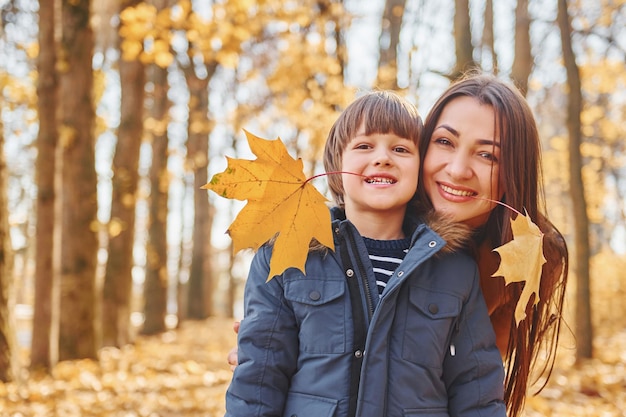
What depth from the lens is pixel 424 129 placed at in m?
2.12

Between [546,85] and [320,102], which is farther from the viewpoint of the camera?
[546,85]

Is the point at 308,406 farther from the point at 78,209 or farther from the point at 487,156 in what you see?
the point at 78,209

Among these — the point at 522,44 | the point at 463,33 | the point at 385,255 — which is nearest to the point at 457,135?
the point at 385,255

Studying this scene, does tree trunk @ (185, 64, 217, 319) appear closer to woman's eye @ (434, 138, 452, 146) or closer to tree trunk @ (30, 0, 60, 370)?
tree trunk @ (30, 0, 60, 370)

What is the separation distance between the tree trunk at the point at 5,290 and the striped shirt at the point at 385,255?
3965mm

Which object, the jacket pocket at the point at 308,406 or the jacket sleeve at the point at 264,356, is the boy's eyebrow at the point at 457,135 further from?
the jacket pocket at the point at 308,406

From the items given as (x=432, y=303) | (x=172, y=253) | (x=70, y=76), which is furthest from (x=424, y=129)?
(x=172, y=253)

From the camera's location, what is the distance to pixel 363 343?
5.89 ft

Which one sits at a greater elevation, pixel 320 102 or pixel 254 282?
pixel 320 102

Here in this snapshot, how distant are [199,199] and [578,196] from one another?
9520 mm

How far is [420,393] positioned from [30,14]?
7.18 meters

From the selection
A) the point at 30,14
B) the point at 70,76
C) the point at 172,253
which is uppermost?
the point at 30,14

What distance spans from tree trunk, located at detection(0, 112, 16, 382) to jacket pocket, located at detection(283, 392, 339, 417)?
3.95 metres

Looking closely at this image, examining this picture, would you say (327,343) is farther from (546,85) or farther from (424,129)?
(546,85)
